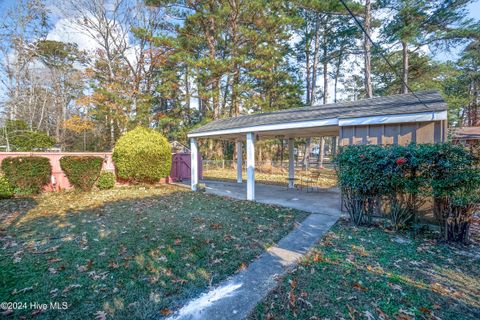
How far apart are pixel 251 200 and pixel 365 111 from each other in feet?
14.7

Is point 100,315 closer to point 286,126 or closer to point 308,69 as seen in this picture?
point 286,126

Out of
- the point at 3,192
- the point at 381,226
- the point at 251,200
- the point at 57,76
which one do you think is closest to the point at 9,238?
the point at 3,192

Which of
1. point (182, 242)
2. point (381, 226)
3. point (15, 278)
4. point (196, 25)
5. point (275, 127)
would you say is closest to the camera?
point (15, 278)

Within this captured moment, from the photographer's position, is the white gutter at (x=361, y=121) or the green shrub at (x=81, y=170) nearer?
the white gutter at (x=361, y=121)

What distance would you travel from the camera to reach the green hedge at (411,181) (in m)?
3.94

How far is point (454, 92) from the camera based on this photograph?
1788 centimetres

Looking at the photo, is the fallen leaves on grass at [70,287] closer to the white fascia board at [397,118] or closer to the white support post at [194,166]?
the white fascia board at [397,118]

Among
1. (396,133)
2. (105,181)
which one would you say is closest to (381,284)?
(396,133)

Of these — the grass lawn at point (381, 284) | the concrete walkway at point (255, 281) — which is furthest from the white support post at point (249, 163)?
the grass lawn at point (381, 284)

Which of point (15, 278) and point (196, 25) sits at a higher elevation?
point (196, 25)

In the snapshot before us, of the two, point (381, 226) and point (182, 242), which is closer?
point (182, 242)

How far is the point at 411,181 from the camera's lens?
14.6ft

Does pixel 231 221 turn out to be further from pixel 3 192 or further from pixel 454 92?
pixel 454 92

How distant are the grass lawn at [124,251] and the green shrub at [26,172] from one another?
1077 millimetres
